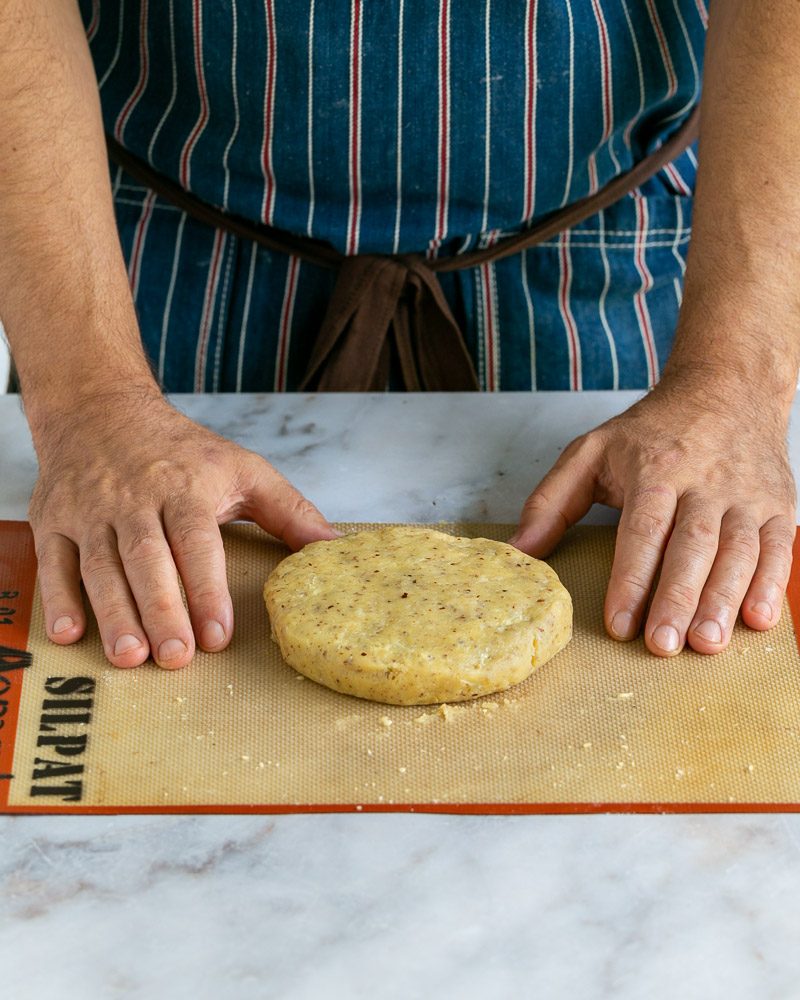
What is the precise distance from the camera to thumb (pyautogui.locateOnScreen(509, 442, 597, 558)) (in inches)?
53.1

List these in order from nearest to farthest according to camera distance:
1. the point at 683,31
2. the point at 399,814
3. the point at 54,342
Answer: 1. the point at 399,814
2. the point at 54,342
3. the point at 683,31

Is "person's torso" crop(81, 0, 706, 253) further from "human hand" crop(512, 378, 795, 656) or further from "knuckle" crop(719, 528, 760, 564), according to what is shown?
"knuckle" crop(719, 528, 760, 564)

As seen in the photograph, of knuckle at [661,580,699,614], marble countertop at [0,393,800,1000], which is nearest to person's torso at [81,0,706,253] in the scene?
knuckle at [661,580,699,614]

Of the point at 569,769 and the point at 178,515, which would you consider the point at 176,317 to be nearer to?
the point at 178,515

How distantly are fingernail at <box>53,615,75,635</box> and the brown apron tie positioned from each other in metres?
0.65

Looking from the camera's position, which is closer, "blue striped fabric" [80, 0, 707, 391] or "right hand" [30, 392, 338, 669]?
"right hand" [30, 392, 338, 669]

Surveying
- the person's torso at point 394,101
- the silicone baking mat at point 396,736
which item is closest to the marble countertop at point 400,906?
the silicone baking mat at point 396,736

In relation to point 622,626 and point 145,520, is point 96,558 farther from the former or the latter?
point 622,626

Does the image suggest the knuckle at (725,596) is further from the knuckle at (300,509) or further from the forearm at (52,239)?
the forearm at (52,239)

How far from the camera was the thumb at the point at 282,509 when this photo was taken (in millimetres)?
1349

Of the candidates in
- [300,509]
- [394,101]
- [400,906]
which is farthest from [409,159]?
[400,906]

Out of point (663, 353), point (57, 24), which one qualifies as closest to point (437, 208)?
point (663, 353)

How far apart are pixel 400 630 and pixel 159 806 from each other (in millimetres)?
285

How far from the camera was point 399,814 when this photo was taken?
1.05m
